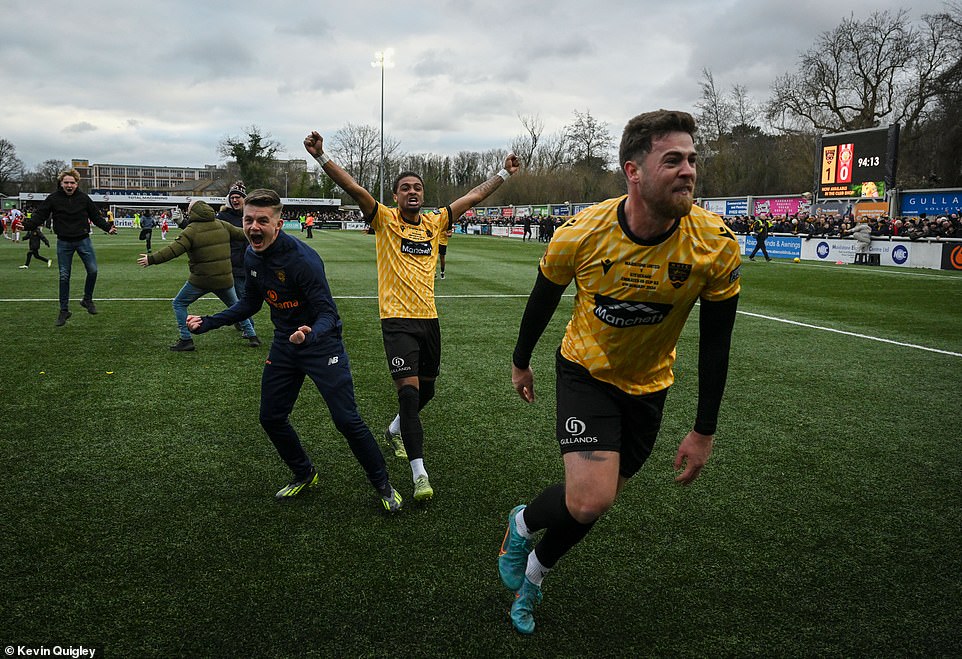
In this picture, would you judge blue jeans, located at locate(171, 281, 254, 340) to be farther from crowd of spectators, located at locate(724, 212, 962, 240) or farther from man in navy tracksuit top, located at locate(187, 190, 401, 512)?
crowd of spectators, located at locate(724, 212, 962, 240)

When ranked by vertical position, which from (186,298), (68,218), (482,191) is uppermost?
(482,191)

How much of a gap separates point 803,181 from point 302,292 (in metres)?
51.1

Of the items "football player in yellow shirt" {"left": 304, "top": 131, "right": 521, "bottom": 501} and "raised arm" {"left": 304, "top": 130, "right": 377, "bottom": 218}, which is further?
"raised arm" {"left": 304, "top": 130, "right": 377, "bottom": 218}

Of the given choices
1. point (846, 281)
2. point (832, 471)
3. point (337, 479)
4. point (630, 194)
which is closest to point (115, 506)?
point (337, 479)

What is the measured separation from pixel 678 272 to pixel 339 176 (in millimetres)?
3368

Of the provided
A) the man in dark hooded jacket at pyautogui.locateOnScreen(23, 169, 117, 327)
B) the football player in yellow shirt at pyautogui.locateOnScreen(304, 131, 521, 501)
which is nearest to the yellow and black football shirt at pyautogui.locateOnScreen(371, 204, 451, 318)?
the football player in yellow shirt at pyautogui.locateOnScreen(304, 131, 521, 501)

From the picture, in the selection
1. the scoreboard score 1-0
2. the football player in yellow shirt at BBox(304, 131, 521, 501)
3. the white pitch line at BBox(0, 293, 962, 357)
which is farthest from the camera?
the scoreboard score 1-0

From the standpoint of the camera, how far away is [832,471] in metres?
4.90

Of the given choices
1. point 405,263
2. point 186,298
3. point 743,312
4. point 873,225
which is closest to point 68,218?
point 186,298

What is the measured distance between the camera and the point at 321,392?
4070 mm

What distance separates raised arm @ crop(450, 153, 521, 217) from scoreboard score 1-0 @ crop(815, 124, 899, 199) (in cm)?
2547

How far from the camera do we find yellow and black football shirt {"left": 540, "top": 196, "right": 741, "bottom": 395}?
278cm

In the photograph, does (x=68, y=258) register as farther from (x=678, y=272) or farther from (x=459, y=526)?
(x=678, y=272)
